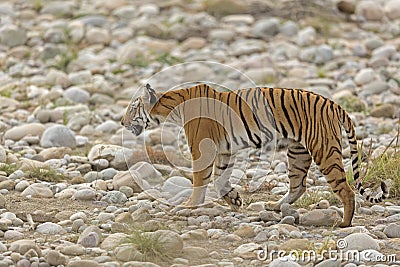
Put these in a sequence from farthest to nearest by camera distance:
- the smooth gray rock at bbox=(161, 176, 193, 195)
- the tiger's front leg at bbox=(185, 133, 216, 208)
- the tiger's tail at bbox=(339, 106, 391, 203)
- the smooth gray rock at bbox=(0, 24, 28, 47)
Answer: the smooth gray rock at bbox=(0, 24, 28, 47) < the smooth gray rock at bbox=(161, 176, 193, 195) < the tiger's front leg at bbox=(185, 133, 216, 208) < the tiger's tail at bbox=(339, 106, 391, 203)

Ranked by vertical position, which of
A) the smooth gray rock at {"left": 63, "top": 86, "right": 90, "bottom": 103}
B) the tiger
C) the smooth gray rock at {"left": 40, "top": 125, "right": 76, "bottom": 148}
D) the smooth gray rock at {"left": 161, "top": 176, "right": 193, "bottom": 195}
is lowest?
the smooth gray rock at {"left": 161, "top": 176, "right": 193, "bottom": 195}

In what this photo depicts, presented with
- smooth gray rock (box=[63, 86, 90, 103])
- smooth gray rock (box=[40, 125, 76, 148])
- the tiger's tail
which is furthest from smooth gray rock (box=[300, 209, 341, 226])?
smooth gray rock (box=[63, 86, 90, 103])

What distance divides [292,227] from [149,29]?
892cm

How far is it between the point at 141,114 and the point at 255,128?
1.10 m

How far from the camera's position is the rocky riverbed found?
20.7 feet

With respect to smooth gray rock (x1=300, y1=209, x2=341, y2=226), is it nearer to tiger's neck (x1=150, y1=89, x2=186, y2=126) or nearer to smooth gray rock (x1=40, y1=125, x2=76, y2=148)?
tiger's neck (x1=150, y1=89, x2=186, y2=126)

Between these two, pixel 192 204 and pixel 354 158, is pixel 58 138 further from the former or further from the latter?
pixel 354 158

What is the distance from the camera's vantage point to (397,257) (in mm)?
6211

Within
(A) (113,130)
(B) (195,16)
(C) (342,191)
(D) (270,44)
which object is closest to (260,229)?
(C) (342,191)

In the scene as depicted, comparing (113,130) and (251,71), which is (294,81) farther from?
(113,130)

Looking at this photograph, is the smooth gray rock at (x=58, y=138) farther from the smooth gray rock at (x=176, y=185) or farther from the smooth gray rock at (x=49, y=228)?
the smooth gray rock at (x=49, y=228)

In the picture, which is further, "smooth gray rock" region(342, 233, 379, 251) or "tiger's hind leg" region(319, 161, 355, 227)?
"tiger's hind leg" region(319, 161, 355, 227)

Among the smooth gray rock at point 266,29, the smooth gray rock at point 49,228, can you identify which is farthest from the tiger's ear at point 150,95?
the smooth gray rock at point 266,29

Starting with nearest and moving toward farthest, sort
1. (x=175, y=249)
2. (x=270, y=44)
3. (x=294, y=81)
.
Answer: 1. (x=175, y=249)
2. (x=294, y=81)
3. (x=270, y=44)
